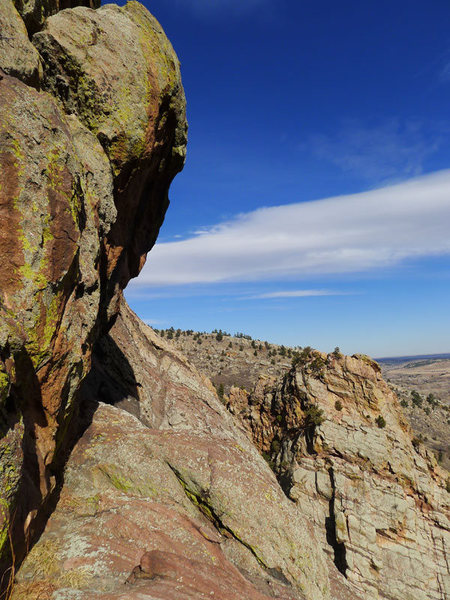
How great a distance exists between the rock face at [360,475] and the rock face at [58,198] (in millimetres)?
27294

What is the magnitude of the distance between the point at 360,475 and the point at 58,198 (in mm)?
42028

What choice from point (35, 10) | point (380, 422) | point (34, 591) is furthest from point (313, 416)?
point (35, 10)

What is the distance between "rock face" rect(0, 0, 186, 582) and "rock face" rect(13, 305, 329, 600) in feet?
3.76

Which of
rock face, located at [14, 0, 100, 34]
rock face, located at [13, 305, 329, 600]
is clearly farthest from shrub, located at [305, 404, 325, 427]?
rock face, located at [14, 0, 100, 34]

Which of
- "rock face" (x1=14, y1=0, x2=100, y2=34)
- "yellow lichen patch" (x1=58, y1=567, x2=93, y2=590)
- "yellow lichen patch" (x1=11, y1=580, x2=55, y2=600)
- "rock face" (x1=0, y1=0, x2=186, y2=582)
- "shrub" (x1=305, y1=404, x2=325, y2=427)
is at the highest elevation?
"rock face" (x1=14, y1=0, x2=100, y2=34)

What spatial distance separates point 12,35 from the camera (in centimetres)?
1203

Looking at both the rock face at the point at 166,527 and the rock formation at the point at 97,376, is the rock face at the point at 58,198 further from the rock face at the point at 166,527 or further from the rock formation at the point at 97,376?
the rock face at the point at 166,527

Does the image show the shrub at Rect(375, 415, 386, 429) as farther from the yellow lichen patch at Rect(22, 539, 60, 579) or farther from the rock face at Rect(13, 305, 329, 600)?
the yellow lichen patch at Rect(22, 539, 60, 579)

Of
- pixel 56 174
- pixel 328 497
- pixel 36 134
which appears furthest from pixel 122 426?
pixel 328 497

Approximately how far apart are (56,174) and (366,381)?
45.2 meters

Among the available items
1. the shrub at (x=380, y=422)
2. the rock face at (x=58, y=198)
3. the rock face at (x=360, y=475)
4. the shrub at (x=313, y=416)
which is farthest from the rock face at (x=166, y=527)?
the shrub at (x=380, y=422)

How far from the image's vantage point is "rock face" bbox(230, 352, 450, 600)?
110 feet

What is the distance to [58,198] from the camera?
11.1m

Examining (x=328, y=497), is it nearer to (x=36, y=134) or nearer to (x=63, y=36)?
(x=36, y=134)
